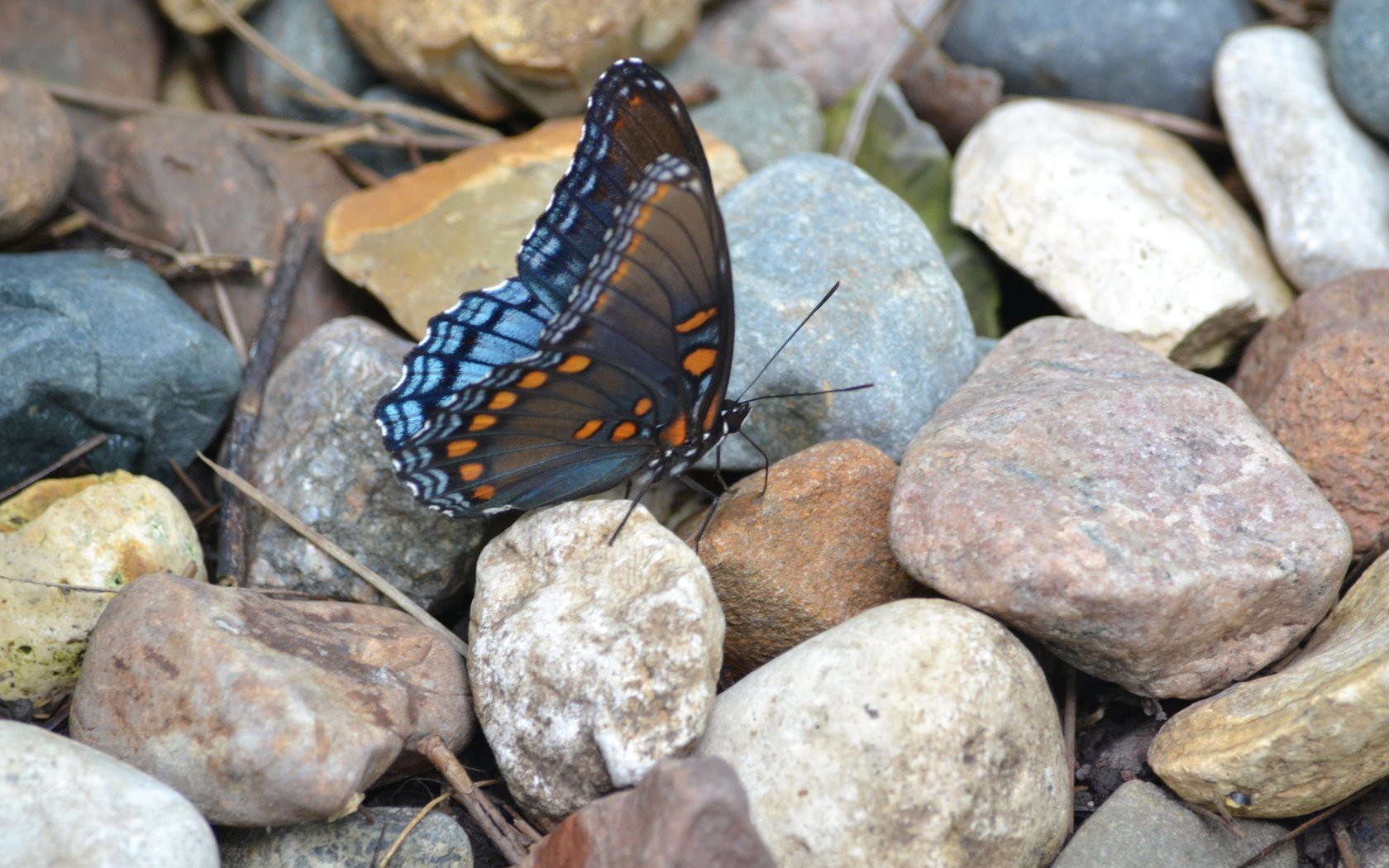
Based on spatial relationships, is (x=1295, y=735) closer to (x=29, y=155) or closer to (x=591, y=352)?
(x=591, y=352)

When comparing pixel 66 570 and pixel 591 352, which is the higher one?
pixel 591 352

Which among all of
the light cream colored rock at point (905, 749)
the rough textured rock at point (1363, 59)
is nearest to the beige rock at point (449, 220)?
the light cream colored rock at point (905, 749)

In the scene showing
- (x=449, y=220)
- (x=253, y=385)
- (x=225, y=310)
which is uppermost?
(x=449, y=220)

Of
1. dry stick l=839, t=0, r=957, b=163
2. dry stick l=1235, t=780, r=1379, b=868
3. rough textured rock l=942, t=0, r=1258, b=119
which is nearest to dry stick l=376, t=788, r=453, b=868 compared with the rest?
dry stick l=1235, t=780, r=1379, b=868

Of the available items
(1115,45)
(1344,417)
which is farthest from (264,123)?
(1344,417)

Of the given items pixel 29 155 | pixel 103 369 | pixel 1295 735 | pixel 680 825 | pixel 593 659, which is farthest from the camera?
pixel 29 155

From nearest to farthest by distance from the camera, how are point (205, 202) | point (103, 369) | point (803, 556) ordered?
point (803, 556), point (103, 369), point (205, 202)

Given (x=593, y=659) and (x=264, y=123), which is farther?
(x=264, y=123)

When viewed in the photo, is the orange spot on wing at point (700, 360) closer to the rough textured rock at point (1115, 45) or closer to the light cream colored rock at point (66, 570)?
the light cream colored rock at point (66, 570)
